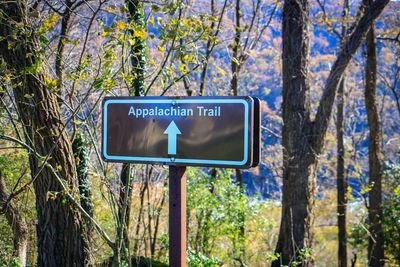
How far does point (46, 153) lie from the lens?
3.31 meters

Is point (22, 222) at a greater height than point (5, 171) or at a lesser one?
lesser

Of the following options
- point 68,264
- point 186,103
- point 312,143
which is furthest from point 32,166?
point 312,143

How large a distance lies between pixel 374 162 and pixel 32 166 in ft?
36.3

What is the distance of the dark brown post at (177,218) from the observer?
188 cm

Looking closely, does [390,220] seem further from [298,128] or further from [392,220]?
[298,128]

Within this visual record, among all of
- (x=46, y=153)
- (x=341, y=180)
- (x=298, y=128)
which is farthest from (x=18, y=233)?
(x=341, y=180)

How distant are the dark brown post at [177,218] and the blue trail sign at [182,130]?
0.24 ft

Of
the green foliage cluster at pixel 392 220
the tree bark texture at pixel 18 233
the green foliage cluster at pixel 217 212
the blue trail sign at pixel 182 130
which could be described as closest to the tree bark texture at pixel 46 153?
the blue trail sign at pixel 182 130

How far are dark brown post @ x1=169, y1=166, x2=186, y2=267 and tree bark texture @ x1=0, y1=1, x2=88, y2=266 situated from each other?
5.03ft

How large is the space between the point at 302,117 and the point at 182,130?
5.43m

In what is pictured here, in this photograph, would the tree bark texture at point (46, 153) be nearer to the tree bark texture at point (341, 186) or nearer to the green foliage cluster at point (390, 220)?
the green foliage cluster at point (390, 220)

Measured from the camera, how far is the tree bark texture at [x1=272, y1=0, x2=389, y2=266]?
6898mm

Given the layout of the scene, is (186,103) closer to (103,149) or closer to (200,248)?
(103,149)

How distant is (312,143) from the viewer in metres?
6.94
